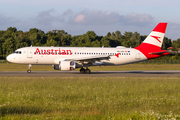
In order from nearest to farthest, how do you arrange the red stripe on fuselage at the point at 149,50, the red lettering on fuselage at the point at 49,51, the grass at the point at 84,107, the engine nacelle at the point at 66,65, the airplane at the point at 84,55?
1. the grass at the point at 84,107
2. the engine nacelle at the point at 66,65
3. the airplane at the point at 84,55
4. the red lettering on fuselage at the point at 49,51
5. the red stripe on fuselage at the point at 149,50

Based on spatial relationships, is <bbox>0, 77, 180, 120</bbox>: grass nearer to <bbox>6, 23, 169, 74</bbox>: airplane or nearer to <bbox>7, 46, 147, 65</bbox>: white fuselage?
<bbox>6, 23, 169, 74</bbox>: airplane

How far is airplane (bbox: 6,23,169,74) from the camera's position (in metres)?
33.8

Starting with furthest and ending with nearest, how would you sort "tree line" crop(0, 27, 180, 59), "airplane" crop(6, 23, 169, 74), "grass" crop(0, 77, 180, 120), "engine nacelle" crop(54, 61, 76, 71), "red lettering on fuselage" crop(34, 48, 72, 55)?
"tree line" crop(0, 27, 180, 59)
"red lettering on fuselage" crop(34, 48, 72, 55)
"airplane" crop(6, 23, 169, 74)
"engine nacelle" crop(54, 61, 76, 71)
"grass" crop(0, 77, 180, 120)

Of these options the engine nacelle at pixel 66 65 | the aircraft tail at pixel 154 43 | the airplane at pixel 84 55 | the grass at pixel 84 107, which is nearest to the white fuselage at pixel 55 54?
the airplane at pixel 84 55

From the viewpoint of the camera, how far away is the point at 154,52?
3662 centimetres

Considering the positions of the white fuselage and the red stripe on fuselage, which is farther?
the red stripe on fuselage

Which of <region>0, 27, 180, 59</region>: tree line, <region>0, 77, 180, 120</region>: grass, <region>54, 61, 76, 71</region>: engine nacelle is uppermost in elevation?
<region>0, 27, 180, 59</region>: tree line

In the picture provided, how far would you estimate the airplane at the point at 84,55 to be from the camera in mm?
33844

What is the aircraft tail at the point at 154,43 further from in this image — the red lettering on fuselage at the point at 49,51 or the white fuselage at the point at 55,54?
the red lettering on fuselage at the point at 49,51

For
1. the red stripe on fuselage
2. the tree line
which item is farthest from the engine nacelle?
the tree line

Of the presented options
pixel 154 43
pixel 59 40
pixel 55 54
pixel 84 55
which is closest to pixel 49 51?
pixel 55 54

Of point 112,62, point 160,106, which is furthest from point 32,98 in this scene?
point 112,62

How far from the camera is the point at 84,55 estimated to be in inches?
1394

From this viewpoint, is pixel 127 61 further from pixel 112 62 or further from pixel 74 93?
A: pixel 74 93
